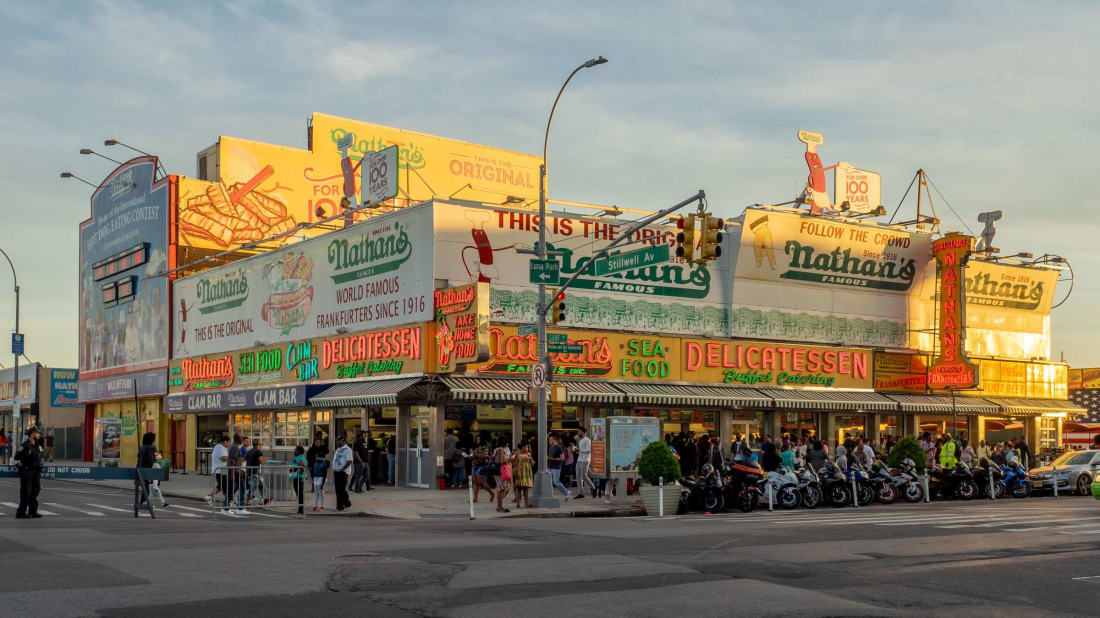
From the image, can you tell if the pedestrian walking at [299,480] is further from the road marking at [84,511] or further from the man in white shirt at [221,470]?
the road marking at [84,511]

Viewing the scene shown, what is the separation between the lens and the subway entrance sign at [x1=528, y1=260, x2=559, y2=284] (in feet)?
91.5

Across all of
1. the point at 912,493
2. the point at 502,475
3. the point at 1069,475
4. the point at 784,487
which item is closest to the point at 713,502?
the point at 784,487

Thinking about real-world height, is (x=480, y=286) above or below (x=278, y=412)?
above

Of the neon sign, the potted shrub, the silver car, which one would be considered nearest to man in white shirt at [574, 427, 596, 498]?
the potted shrub

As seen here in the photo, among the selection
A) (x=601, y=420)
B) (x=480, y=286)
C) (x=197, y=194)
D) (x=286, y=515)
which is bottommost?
(x=286, y=515)

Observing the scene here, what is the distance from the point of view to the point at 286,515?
26.0 metres

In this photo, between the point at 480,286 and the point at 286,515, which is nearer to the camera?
the point at 286,515

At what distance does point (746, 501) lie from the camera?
2697 centimetres

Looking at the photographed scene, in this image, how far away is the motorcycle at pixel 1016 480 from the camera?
33969 mm

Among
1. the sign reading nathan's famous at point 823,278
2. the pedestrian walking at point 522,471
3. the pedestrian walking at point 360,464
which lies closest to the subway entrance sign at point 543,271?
the pedestrian walking at point 522,471

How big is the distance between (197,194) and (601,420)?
2998 centimetres

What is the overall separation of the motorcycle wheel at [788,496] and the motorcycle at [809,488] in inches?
11.3

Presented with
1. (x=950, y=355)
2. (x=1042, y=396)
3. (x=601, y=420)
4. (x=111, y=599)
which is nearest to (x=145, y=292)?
(x=601, y=420)

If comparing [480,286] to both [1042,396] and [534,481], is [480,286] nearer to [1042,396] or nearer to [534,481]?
[534,481]
